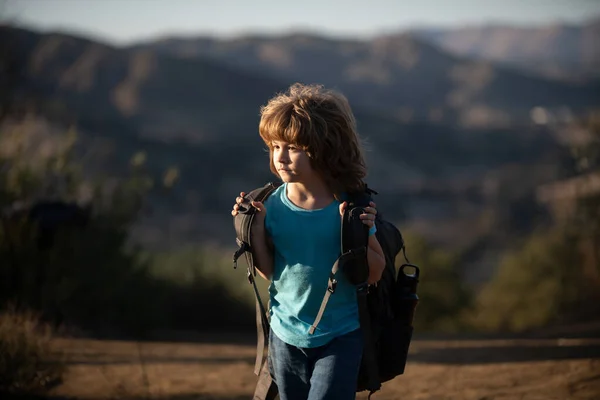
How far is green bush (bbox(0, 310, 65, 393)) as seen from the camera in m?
5.09

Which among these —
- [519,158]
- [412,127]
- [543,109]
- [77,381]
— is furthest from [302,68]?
[77,381]

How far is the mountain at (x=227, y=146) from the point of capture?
146ft

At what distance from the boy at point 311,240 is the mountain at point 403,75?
70.4 m

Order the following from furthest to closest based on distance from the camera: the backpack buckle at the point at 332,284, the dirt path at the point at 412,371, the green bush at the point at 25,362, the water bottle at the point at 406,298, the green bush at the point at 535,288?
the green bush at the point at 535,288 → the dirt path at the point at 412,371 → the green bush at the point at 25,362 → the water bottle at the point at 406,298 → the backpack buckle at the point at 332,284

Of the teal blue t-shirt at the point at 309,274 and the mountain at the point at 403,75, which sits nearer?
the teal blue t-shirt at the point at 309,274

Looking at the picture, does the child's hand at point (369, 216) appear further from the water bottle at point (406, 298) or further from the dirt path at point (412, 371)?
the dirt path at point (412, 371)

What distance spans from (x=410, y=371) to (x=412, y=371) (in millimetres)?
16

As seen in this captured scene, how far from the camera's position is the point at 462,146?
65625mm

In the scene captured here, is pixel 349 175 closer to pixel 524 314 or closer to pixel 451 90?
pixel 524 314

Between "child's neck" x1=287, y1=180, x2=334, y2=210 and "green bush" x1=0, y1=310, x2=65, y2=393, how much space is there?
2.94 metres

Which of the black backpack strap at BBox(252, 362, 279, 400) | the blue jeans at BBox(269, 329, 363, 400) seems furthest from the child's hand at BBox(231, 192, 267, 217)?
the black backpack strap at BBox(252, 362, 279, 400)

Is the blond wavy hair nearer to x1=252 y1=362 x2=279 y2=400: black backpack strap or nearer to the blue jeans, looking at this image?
the blue jeans

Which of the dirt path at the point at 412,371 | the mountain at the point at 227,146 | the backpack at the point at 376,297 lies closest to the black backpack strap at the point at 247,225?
the backpack at the point at 376,297

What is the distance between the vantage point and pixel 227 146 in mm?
55062
